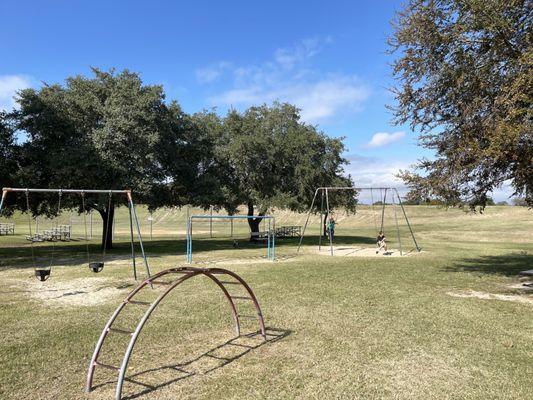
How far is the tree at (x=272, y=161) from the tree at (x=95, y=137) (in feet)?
18.4

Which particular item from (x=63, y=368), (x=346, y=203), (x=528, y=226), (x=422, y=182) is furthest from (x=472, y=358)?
(x=528, y=226)

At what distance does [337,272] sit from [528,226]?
35.1 metres

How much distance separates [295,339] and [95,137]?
16500 millimetres

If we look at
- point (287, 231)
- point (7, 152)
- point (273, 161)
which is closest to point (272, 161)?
point (273, 161)

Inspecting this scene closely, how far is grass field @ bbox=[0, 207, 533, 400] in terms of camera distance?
525 centimetres

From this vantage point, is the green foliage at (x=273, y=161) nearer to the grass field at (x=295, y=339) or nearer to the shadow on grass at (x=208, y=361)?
the grass field at (x=295, y=339)

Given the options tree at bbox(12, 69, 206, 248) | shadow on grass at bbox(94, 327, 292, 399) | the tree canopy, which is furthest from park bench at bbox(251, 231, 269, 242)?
shadow on grass at bbox(94, 327, 292, 399)

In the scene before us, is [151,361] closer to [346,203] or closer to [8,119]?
[8,119]

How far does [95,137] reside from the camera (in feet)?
67.2

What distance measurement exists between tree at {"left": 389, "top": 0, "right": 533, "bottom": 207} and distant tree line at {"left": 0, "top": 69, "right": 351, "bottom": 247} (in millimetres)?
12666

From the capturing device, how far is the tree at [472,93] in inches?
402

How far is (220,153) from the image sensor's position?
93.0 ft

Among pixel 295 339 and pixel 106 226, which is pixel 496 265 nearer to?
pixel 295 339

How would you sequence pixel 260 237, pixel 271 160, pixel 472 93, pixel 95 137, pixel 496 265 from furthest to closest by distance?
1. pixel 260 237
2. pixel 271 160
3. pixel 95 137
4. pixel 496 265
5. pixel 472 93
